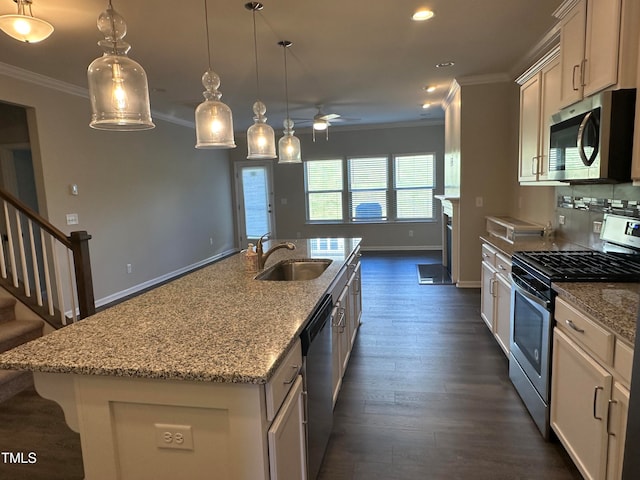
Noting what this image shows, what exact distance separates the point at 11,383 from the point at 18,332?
42 centimetres

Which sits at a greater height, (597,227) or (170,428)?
(597,227)

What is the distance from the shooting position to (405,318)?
13.3 feet

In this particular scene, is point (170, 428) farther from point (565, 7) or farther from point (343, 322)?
point (565, 7)

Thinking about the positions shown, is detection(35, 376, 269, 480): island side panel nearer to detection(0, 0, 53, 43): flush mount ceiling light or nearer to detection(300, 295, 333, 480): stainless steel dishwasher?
detection(300, 295, 333, 480): stainless steel dishwasher

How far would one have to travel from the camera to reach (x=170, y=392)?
3.85 feet

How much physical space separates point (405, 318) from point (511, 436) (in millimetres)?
1952

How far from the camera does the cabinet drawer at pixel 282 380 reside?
1.17 m

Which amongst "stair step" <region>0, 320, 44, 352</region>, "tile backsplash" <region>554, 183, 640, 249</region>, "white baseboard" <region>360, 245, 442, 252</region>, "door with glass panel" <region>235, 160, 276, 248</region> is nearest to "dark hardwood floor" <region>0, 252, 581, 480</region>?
"stair step" <region>0, 320, 44, 352</region>

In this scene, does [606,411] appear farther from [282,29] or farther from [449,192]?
[449,192]

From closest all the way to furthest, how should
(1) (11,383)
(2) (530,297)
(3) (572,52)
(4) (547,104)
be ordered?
1. (2) (530,297)
2. (3) (572,52)
3. (1) (11,383)
4. (4) (547,104)

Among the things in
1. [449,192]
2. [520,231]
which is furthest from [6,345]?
[449,192]

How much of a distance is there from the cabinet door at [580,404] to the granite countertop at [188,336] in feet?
3.83

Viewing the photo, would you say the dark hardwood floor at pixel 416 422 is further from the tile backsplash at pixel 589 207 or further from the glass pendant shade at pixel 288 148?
the glass pendant shade at pixel 288 148

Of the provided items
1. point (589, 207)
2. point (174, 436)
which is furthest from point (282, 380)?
point (589, 207)
